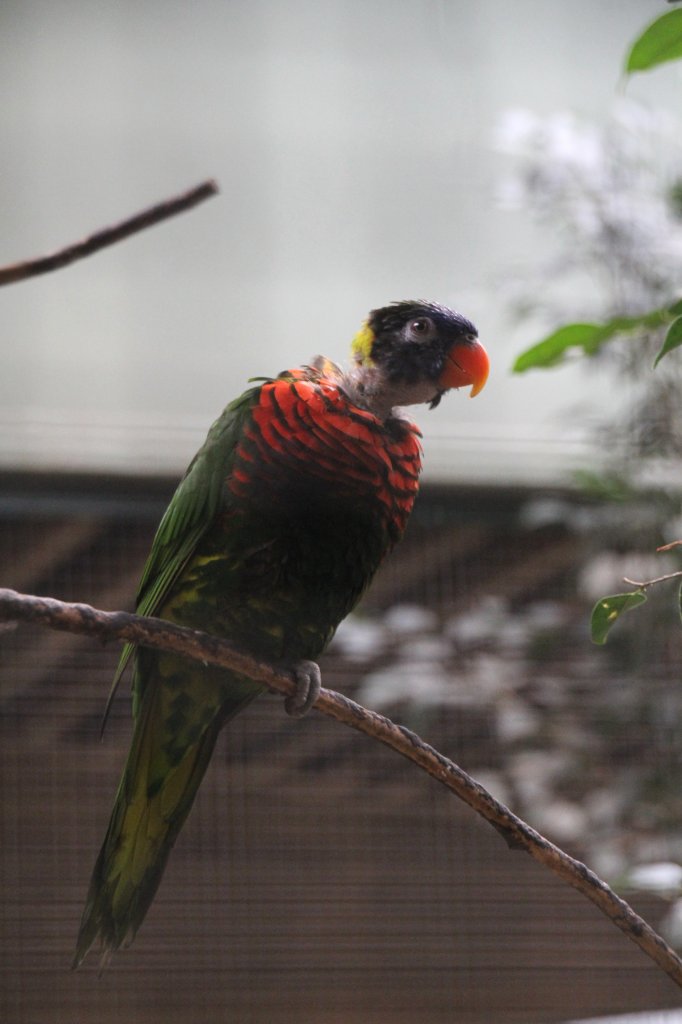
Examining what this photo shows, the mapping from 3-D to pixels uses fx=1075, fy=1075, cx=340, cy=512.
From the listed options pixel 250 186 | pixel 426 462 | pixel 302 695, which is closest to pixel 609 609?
pixel 302 695

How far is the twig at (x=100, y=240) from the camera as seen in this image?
0.42 meters

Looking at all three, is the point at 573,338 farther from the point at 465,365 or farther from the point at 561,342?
the point at 465,365

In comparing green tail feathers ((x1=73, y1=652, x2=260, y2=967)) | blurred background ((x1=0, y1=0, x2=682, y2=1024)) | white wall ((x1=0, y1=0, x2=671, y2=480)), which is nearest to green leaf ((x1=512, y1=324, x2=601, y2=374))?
green tail feathers ((x1=73, y1=652, x2=260, y2=967))

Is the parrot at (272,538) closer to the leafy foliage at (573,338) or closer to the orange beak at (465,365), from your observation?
the orange beak at (465,365)

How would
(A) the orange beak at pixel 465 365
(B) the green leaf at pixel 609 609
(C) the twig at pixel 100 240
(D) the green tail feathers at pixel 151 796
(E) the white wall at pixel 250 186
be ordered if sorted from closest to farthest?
1. (C) the twig at pixel 100 240
2. (B) the green leaf at pixel 609 609
3. (D) the green tail feathers at pixel 151 796
4. (A) the orange beak at pixel 465 365
5. (E) the white wall at pixel 250 186

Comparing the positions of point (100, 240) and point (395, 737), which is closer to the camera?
point (100, 240)

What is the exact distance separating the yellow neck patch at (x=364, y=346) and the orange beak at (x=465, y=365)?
0.06m

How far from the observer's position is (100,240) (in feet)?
1.40

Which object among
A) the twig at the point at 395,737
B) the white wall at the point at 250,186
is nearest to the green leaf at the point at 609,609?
the twig at the point at 395,737

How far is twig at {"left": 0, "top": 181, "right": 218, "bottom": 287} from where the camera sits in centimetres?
42

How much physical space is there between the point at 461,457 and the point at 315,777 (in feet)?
1.88

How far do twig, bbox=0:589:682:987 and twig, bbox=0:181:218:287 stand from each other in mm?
151

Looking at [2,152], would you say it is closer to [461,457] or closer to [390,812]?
[461,457]

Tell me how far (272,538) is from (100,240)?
0.39 metres
